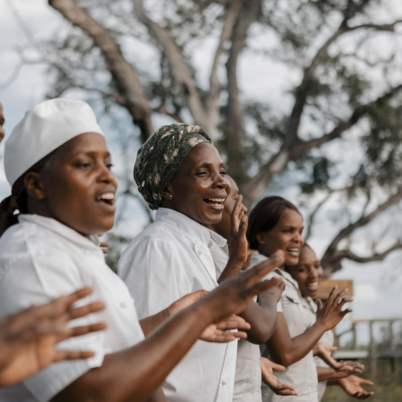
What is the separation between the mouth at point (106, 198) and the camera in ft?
8.39

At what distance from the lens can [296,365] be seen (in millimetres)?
4949

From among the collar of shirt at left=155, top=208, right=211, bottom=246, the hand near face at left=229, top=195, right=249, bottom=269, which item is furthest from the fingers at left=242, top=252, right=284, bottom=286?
the collar of shirt at left=155, top=208, right=211, bottom=246

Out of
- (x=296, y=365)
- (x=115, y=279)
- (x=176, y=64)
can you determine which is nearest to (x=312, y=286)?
(x=296, y=365)

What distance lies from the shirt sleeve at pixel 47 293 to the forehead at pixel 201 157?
148 cm

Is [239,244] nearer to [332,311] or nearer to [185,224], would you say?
[185,224]

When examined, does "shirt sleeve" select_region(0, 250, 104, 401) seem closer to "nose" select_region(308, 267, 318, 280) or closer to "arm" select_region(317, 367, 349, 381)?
"arm" select_region(317, 367, 349, 381)

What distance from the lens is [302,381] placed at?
4930 mm

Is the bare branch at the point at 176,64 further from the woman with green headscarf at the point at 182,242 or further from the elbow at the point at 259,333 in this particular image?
the elbow at the point at 259,333

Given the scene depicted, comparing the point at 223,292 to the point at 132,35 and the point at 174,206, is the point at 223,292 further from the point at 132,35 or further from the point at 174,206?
the point at 132,35

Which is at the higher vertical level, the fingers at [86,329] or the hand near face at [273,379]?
the fingers at [86,329]

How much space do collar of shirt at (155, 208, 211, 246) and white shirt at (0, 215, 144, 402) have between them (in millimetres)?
1122

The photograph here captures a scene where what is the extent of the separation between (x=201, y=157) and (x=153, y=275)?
28.2 inches

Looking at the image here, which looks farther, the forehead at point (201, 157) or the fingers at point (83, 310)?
the forehead at point (201, 157)

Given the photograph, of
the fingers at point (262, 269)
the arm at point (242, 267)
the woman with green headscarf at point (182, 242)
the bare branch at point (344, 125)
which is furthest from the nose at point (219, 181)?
the bare branch at point (344, 125)
